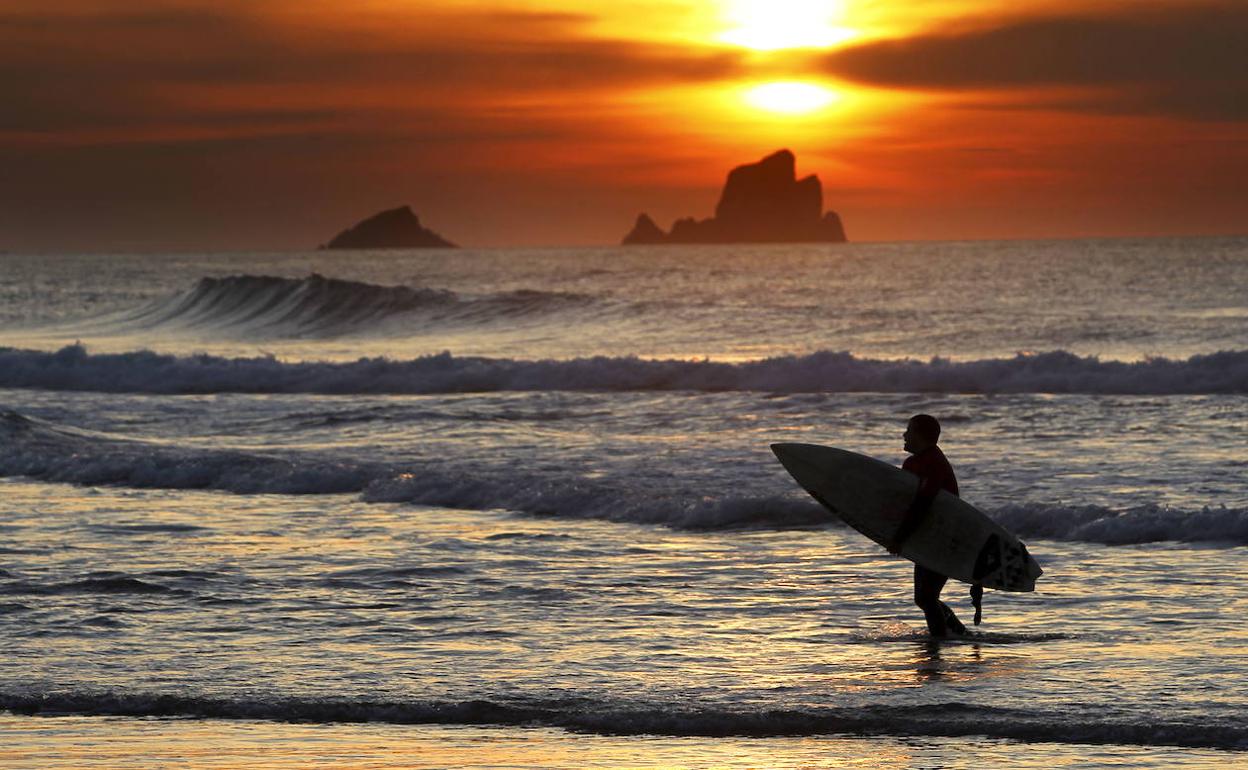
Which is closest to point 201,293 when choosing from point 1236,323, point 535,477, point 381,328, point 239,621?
point 381,328

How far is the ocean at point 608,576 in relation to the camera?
7.10 m

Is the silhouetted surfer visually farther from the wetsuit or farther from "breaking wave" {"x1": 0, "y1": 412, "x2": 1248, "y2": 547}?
"breaking wave" {"x1": 0, "y1": 412, "x2": 1248, "y2": 547}

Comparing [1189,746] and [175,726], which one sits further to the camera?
[175,726]

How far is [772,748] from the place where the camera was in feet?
22.4

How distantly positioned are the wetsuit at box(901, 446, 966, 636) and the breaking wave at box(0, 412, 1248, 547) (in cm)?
357

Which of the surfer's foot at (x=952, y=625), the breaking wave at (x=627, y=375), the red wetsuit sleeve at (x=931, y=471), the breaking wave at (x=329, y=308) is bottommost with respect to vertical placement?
the surfer's foot at (x=952, y=625)

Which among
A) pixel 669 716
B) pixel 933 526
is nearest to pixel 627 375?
pixel 933 526

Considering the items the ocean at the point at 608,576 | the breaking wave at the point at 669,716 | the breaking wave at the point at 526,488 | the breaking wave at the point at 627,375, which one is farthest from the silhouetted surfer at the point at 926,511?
the breaking wave at the point at 627,375

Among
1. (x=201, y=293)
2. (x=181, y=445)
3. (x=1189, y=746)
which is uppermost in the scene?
(x=201, y=293)

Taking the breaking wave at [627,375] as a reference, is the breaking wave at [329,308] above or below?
above

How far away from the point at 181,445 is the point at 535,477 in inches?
245

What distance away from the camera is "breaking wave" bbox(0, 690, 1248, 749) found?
6.87 m

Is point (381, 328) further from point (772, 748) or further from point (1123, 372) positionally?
point (772, 748)

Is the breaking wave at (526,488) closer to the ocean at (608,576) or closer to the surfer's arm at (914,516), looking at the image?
the ocean at (608,576)
